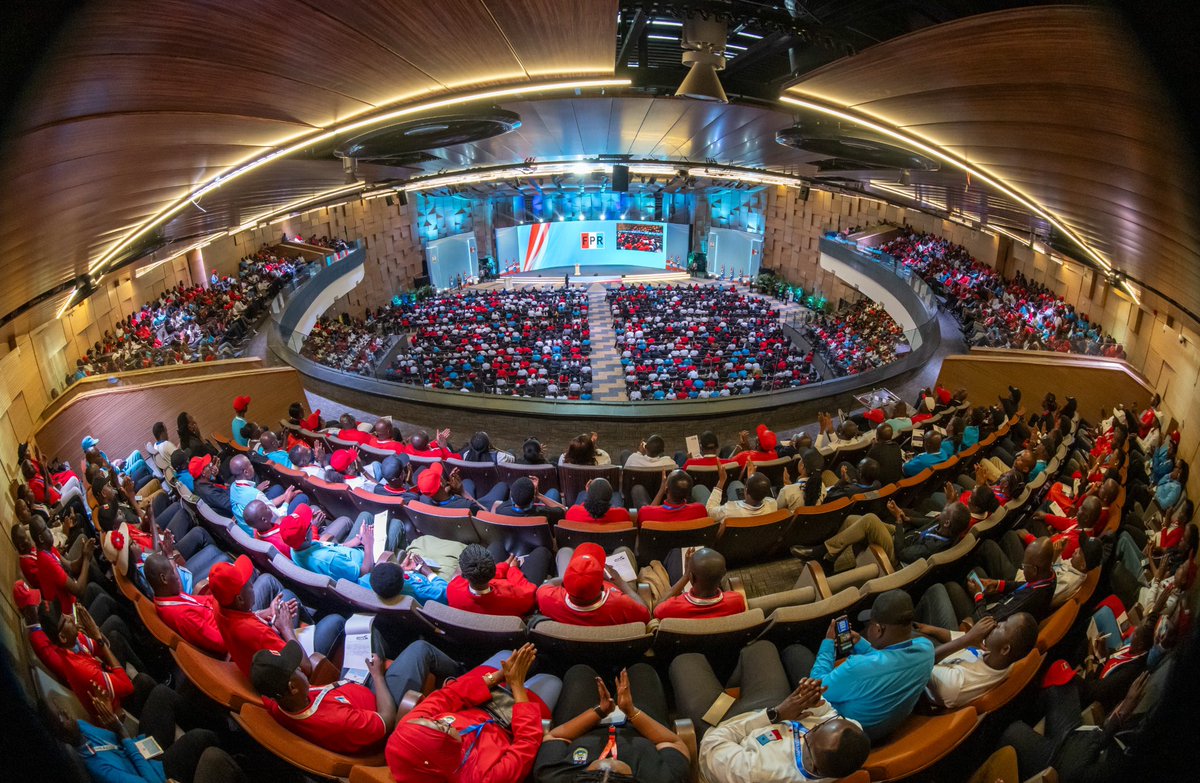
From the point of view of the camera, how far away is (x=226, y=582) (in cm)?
240

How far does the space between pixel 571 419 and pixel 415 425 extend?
2342 millimetres

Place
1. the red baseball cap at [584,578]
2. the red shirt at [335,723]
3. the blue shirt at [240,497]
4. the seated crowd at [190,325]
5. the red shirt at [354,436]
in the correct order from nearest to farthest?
1. the red shirt at [335,723]
2. the red baseball cap at [584,578]
3. the blue shirt at [240,497]
4. the red shirt at [354,436]
5. the seated crowd at [190,325]

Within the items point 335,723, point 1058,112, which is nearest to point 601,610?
point 335,723

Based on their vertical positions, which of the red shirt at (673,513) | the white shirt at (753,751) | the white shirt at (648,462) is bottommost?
the white shirt at (648,462)

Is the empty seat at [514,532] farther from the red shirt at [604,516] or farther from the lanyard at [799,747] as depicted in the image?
the lanyard at [799,747]

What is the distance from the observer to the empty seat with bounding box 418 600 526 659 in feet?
8.02

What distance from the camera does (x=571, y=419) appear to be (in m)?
6.79

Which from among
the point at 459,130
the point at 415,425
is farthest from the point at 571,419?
the point at 459,130

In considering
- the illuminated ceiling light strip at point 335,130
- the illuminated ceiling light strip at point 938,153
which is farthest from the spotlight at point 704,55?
the illuminated ceiling light strip at point 938,153

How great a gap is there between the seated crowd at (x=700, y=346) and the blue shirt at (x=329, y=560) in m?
7.03

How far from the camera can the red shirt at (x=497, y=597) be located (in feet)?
8.88

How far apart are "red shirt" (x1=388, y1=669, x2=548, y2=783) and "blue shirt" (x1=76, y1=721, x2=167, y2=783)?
0.99m

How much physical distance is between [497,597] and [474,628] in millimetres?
275

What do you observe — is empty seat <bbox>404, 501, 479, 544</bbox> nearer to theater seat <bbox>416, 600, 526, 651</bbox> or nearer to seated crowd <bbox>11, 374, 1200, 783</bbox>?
seated crowd <bbox>11, 374, 1200, 783</bbox>
